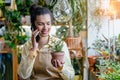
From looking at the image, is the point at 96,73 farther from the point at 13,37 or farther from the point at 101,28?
the point at 13,37

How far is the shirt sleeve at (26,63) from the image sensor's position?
309 centimetres

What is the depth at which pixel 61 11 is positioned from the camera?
10.3 ft

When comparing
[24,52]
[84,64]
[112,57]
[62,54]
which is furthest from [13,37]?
[112,57]

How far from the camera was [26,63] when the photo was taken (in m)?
3.11

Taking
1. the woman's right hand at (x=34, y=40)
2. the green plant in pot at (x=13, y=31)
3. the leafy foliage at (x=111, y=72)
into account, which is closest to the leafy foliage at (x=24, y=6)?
the green plant in pot at (x=13, y=31)

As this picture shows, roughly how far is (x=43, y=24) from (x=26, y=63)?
451 mm

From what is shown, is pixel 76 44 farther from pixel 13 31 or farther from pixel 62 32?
pixel 13 31

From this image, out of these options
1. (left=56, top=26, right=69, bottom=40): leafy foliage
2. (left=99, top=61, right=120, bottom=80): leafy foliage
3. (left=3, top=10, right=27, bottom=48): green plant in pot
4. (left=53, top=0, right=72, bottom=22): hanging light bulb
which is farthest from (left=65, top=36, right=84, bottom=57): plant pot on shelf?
(left=3, top=10, right=27, bottom=48): green plant in pot

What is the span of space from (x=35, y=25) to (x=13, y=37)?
261 mm

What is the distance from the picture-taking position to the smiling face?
10.1ft

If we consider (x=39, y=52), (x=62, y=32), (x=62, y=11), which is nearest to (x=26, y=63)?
(x=39, y=52)

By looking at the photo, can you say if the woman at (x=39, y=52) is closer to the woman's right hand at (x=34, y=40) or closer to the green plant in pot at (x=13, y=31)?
the woman's right hand at (x=34, y=40)

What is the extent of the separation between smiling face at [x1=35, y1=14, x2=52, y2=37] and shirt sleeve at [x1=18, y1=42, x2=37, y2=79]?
8.8 inches

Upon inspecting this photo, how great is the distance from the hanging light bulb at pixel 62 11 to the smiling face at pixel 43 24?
0.09m
